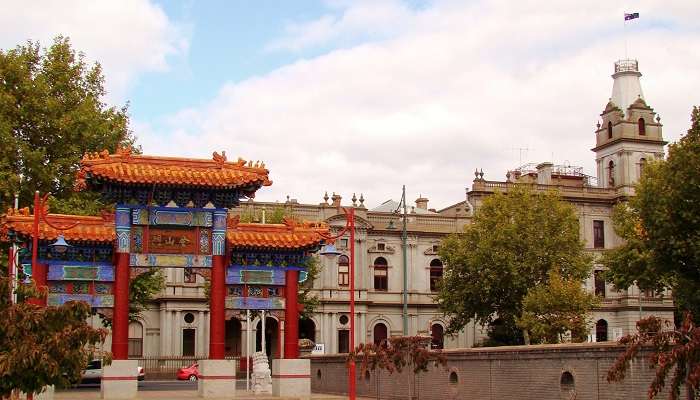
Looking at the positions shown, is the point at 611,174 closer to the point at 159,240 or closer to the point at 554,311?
the point at 554,311

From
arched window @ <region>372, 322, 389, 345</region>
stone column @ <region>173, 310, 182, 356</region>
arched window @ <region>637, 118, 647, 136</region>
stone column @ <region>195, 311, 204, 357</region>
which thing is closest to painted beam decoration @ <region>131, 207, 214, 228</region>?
stone column @ <region>173, 310, 182, 356</region>

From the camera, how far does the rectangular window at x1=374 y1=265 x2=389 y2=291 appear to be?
67.9 meters

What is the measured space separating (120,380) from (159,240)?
4.36 metres

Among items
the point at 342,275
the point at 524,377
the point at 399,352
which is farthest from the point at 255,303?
the point at 342,275

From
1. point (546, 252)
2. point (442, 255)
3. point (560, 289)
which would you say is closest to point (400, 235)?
point (442, 255)

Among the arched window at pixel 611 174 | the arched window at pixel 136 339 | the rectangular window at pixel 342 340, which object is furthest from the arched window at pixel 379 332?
the arched window at pixel 611 174

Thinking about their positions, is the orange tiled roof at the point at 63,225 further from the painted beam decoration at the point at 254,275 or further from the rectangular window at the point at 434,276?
the rectangular window at the point at 434,276

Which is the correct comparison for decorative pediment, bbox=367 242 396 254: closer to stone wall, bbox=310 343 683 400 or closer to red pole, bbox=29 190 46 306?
stone wall, bbox=310 343 683 400

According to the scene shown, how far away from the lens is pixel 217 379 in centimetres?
2934

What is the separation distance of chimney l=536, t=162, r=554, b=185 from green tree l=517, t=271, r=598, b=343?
22.3 m

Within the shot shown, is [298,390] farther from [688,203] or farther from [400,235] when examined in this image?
[400,235]

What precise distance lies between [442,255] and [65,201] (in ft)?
81.0

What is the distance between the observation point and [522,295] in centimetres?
5569

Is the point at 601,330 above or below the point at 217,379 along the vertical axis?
above
